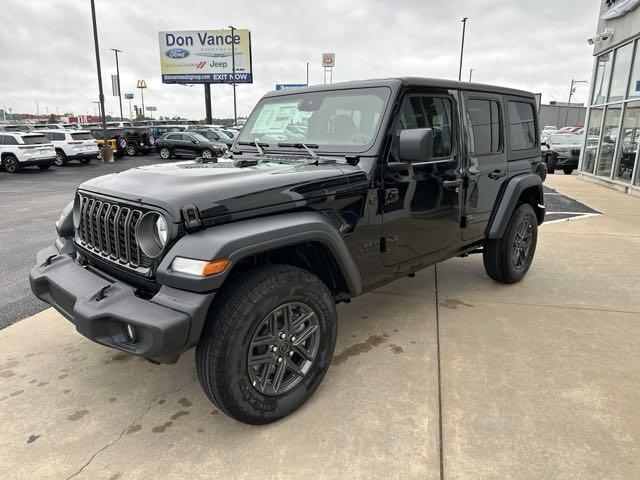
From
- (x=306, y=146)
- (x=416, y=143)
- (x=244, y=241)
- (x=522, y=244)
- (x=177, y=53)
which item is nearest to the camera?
(x=244, y=241)

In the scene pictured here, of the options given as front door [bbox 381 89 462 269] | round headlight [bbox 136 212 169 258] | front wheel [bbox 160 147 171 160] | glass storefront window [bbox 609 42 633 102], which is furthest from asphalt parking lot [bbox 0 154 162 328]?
glass storefront window [bbox 609 42 633 102]

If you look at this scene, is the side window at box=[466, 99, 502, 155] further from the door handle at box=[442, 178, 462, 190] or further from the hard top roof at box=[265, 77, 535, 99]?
the door handle at box=[442, 178, 462, 190]

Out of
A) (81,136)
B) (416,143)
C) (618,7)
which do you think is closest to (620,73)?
(618,7)

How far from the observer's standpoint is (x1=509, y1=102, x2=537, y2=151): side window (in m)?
4.33

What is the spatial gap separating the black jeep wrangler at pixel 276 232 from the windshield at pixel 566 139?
613 inches

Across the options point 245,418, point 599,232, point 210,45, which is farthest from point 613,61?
point 210,45

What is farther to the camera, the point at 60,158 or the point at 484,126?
the point at 60,158

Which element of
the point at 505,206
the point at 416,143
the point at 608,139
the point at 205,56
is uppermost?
the point at 205,56

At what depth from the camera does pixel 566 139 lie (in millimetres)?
17516

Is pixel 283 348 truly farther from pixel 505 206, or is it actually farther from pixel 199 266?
pixel 505 206

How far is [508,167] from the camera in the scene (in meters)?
4.26

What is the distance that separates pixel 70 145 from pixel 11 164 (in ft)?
9.01

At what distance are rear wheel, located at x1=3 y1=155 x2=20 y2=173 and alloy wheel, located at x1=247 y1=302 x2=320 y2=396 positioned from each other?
18492mm

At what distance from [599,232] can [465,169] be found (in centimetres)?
450
